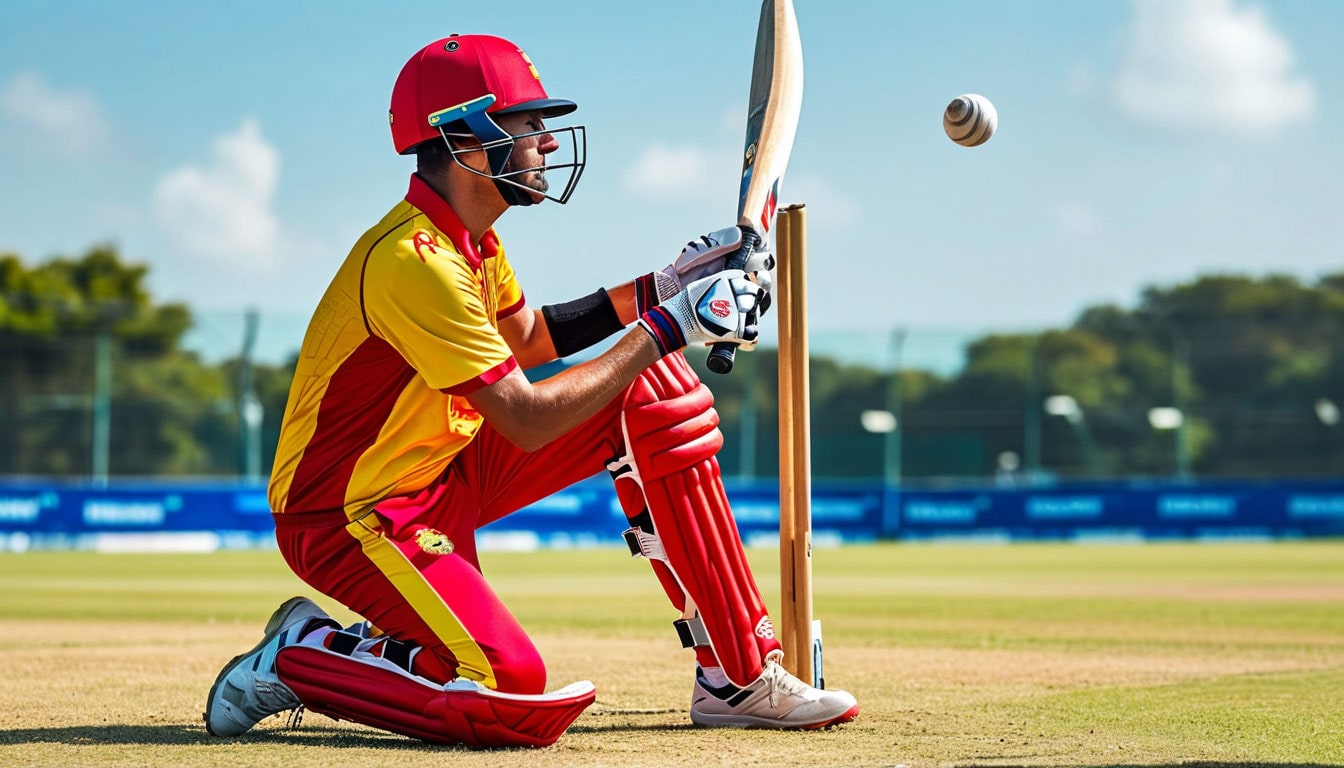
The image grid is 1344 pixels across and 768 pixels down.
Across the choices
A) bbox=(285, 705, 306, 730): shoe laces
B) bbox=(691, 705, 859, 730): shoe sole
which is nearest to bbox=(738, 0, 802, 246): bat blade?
bbox=(691, 705, 859, 730): shoe sole

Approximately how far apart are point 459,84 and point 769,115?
1.03 meters

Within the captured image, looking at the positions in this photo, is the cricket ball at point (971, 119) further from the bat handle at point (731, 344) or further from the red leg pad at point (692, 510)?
the red leg pad at point (692, 510)

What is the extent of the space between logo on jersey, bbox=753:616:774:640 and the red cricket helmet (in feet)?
5.17

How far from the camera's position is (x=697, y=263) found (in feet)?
14.5

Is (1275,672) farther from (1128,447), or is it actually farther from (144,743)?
(1128,447)

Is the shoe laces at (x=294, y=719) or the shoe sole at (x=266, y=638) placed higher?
the shoe sole at (x=266, y=638)

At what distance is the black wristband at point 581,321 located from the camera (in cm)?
483

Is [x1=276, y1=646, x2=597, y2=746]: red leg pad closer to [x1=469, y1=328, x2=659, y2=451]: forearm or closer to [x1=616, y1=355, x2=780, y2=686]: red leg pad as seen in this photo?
[x1=616, y1=355, x2=780, y2=686]: red leg pad

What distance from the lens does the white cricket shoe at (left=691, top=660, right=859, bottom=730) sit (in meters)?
4.30

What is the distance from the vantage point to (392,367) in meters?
4.18

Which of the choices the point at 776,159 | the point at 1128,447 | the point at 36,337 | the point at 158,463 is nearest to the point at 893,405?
the point at 1128,447

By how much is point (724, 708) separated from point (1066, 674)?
2213mm

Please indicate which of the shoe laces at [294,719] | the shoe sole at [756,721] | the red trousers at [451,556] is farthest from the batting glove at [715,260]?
the shoe laces at [294,719]

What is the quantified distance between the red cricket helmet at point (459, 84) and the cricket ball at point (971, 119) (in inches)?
50.7
